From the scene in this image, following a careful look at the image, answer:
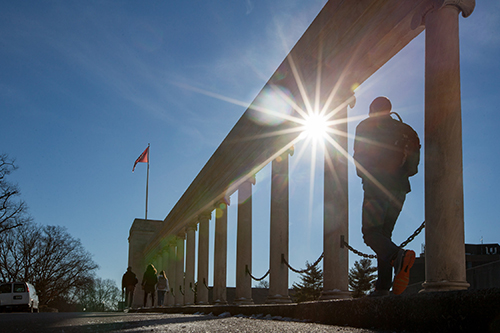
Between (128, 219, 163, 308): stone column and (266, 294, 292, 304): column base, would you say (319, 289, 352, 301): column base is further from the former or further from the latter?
(128, 219, 163, 308): stone column

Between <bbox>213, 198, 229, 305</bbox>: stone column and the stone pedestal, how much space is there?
1403cm

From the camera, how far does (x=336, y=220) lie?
14359 millimetres

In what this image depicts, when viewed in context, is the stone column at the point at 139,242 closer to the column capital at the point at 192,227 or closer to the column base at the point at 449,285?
the column capital at the point at 192,227

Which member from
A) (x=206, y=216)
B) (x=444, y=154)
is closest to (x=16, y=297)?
(x=206, y=216)

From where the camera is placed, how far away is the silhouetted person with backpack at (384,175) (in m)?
7.19

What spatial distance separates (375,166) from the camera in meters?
7.27

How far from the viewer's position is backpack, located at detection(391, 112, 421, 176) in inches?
283

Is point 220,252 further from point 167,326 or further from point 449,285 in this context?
point 167,326

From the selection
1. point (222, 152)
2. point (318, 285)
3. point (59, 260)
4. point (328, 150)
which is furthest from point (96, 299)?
point (328, 150)

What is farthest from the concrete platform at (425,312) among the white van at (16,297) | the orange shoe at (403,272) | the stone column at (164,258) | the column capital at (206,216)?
the stone column at (164,258)

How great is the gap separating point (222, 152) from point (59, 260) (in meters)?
57.4

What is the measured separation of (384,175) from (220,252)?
2219 cm

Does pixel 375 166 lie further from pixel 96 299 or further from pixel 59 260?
pixel 96 299

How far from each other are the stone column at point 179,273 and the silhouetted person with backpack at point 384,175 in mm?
36589
